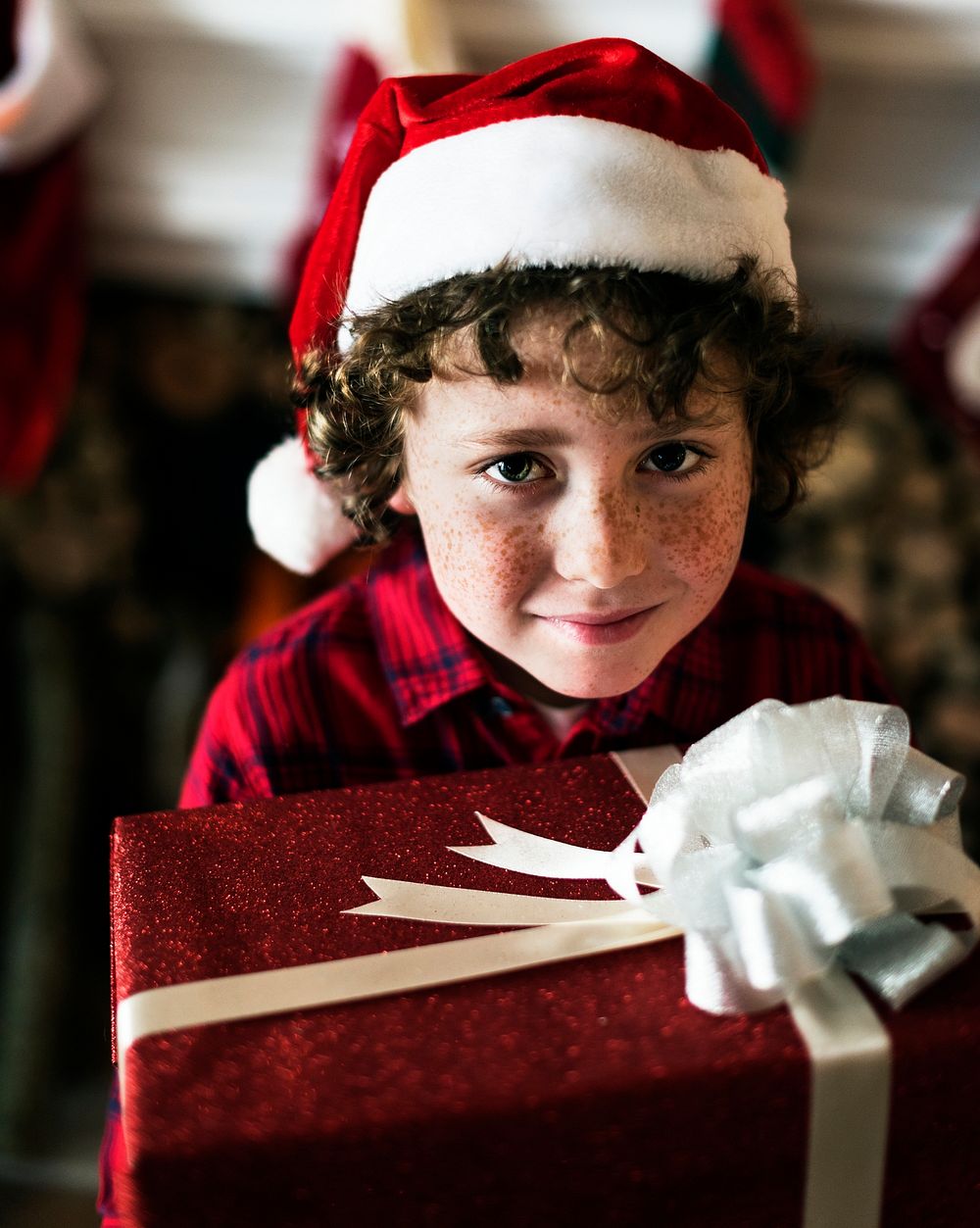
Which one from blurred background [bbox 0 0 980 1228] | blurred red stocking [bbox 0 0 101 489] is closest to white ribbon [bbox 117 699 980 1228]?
blurred background [bbox 0 0 980 1228]

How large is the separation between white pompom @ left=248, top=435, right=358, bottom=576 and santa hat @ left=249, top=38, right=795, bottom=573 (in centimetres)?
15

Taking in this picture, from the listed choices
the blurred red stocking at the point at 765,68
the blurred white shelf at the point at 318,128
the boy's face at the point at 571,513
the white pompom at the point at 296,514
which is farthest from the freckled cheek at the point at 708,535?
the blurred white shelf at the point at 318,128

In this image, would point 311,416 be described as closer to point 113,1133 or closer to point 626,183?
point 626,183

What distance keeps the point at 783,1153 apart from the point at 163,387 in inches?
51.1

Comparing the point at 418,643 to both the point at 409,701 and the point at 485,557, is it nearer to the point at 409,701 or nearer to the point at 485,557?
the point at 409,701

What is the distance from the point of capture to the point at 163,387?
155 cm

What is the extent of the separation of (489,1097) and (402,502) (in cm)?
36

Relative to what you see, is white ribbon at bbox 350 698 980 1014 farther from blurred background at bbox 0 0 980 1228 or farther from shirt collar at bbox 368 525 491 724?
blurred background at bbox 0 0 980 1228

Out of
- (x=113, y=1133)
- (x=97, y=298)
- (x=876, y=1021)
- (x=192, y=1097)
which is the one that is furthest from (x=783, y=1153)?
(x=97, y=298)

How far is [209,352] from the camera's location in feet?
5.09

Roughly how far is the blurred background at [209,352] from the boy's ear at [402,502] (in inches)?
24.5

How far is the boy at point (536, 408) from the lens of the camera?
56 cm

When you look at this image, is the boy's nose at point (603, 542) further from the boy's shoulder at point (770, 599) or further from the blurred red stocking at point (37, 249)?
the blurred red stocking at point (37, 249)

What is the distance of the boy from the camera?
556 millimetres
